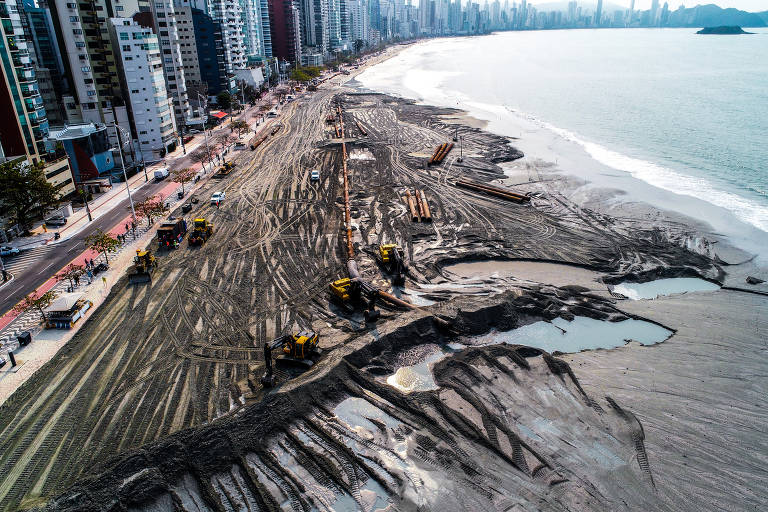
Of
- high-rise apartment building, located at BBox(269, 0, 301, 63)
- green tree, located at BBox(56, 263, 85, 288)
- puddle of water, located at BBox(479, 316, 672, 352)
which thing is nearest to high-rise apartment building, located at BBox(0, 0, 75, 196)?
green tree, located at BBox(56, 263, 85, 288)

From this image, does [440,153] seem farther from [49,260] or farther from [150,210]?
[49,260]

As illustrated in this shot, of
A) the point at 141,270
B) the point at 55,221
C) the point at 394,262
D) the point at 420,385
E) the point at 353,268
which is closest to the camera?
the point at 420,385

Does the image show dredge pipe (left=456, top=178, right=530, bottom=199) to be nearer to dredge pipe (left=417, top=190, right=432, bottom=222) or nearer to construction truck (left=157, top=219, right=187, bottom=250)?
dredge pipe (left=417, top=190, right=432, bottom=222)

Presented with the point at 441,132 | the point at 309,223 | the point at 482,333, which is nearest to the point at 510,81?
the point at 441,132

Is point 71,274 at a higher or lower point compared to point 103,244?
lower

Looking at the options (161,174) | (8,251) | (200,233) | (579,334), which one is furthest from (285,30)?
(579,334)

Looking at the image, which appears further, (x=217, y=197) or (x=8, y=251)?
(x=217, y=197)
